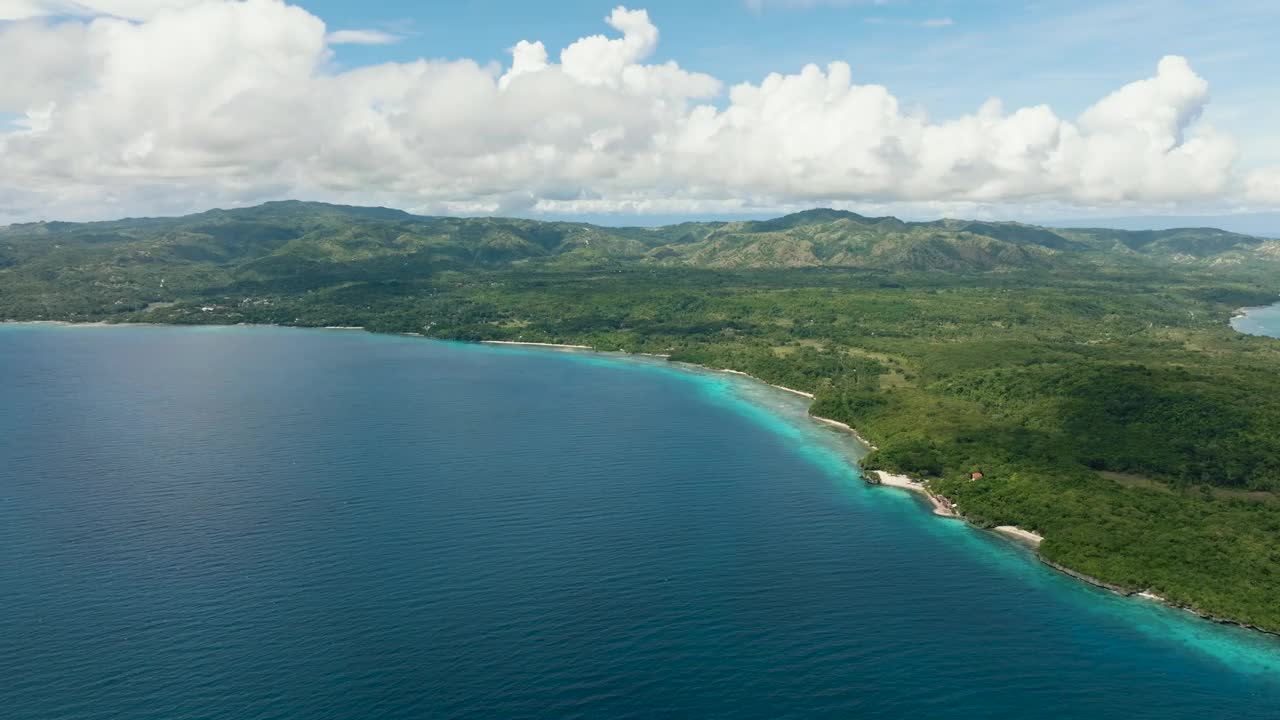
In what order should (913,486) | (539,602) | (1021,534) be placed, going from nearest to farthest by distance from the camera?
(539,602) → (1021,534) → (913,486)

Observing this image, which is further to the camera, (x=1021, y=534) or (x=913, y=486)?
(x=913, y=486)

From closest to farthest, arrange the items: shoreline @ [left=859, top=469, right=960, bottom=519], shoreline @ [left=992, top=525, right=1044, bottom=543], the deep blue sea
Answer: the deep blue sea, shoreline @ [left=992, top=525, right=1044, bottom=543], shoreline @ [left=859, top=469, right=960, bottom=519]

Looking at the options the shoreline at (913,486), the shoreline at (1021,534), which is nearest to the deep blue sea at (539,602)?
the shoreline at (913,486)

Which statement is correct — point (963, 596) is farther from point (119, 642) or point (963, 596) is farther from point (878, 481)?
point (119, 642)

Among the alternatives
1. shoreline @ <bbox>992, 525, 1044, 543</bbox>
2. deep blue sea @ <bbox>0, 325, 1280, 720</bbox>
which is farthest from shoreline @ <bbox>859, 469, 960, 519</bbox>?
shoreline @ <bbox>992, 525, 1044, 543</bbox>

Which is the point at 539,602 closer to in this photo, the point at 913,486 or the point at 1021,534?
the point at 1021,534

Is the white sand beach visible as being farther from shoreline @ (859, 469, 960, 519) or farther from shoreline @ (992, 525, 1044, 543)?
shoreline @ (859, 469, 960, 519)

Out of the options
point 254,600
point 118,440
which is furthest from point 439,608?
point 118,440

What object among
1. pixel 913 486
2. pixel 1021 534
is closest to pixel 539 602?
pixel 1021 534
